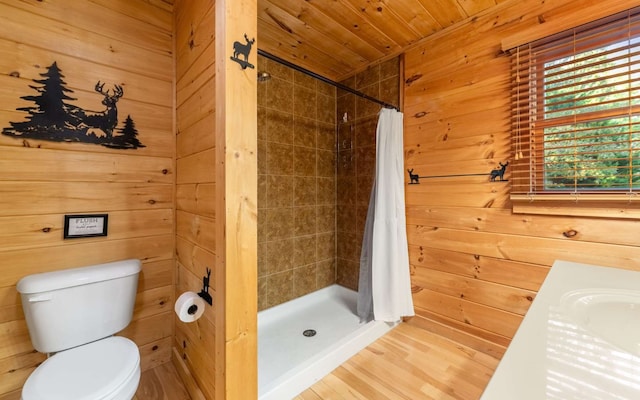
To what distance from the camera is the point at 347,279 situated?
2.77 m

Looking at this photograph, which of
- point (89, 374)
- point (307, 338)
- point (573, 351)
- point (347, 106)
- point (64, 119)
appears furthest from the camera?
point (347, 106)

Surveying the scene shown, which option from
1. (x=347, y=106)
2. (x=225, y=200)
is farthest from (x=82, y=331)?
(x=347, y=106)

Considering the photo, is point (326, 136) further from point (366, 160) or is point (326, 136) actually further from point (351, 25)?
point (351, 25)

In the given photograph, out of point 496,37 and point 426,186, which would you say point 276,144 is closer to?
point 426,186

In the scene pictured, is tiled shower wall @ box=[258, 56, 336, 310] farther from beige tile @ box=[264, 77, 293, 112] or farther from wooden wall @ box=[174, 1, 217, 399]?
wooden wall @ box=[174, 1, 217, 399]

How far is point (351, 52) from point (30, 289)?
2.57 metres

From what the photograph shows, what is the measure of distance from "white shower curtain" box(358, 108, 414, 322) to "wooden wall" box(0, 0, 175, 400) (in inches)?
58.8

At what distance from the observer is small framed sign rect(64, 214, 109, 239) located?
4.65 feet

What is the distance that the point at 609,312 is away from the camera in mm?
817

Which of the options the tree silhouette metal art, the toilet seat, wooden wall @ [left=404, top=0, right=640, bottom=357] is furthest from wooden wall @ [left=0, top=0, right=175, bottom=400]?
wooden wall @ [left=404, top=0, right=640, bottom=357]

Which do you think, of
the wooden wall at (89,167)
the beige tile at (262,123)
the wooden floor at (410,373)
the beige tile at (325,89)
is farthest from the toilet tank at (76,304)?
the beige tile at (325,89)

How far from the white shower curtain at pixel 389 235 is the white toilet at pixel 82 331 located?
1.58 meters

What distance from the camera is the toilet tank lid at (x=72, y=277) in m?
1.17

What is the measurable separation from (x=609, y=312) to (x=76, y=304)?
211 cm
